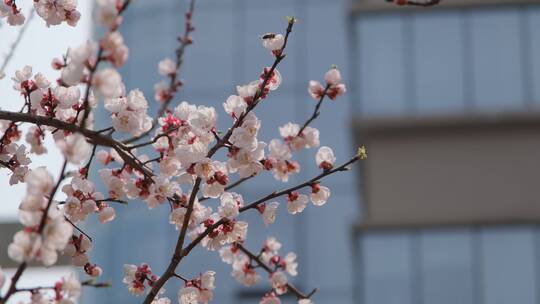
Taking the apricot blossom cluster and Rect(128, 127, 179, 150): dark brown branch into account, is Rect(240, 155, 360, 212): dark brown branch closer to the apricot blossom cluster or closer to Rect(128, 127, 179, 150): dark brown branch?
the apricot blossom cluster

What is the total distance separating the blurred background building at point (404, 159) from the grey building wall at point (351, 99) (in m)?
0.02

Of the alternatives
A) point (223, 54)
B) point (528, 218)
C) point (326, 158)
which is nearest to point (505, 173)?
point (528, 218)

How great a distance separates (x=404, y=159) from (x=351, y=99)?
4.80ft

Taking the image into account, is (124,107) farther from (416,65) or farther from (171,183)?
(416,65)

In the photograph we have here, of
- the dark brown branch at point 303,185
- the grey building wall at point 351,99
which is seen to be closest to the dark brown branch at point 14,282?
the dark brown branch at point 303,185

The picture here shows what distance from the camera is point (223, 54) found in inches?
840

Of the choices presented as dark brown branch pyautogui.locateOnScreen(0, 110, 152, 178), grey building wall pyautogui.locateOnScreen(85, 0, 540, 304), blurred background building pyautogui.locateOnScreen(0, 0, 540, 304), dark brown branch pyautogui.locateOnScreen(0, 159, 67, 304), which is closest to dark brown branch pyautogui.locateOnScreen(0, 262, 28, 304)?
dark brown branch pyautogui.locateOnScreen(0, 159, 67, 304)

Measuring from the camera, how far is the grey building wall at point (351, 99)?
19031 millimetres

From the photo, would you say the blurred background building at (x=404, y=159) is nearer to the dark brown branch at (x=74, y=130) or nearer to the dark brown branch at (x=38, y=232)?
the dark brown branch at (x=74, y=130)

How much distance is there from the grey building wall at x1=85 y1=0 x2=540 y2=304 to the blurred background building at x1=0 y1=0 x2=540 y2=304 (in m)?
0.02

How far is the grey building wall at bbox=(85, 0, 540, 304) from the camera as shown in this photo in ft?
62.4

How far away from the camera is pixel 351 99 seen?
20266 millimetres

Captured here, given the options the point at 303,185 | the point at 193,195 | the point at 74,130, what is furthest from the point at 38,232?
the point at 303,185

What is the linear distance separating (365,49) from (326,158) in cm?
1705
